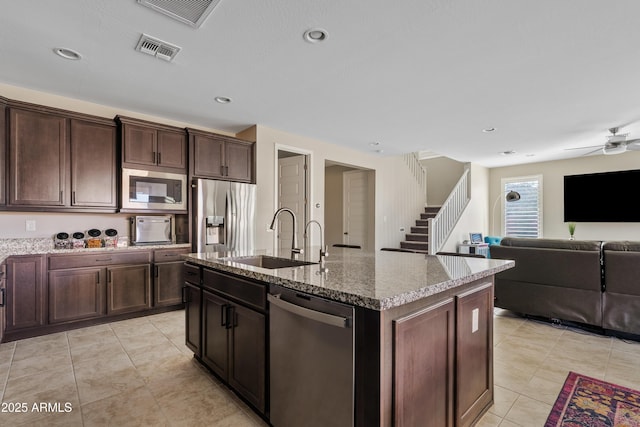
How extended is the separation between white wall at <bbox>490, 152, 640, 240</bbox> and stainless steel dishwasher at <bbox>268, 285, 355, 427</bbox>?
8.33 metres

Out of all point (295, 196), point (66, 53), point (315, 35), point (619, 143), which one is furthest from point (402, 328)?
point (619, 143)

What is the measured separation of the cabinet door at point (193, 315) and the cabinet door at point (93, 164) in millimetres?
2018

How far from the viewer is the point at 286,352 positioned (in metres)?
1.57

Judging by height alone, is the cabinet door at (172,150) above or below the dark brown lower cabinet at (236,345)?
above

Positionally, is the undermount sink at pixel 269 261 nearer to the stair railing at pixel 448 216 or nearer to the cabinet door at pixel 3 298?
the cabinet door at pixel 3 298

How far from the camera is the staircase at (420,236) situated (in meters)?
7.15

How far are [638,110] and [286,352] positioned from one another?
5.44 meters

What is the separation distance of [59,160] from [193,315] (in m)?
2.49

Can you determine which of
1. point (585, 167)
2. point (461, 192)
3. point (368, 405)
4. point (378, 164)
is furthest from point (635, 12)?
point (585, 167)

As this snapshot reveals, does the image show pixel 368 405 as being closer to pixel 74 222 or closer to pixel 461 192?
pixel 74 222

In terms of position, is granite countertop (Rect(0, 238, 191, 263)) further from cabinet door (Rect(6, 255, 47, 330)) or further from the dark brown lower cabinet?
the dark brown lower cabinet

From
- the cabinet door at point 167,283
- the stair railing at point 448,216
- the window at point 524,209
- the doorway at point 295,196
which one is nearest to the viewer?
the cabinet door at point 167,283

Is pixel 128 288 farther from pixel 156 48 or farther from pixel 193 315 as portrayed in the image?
pixel 156 48

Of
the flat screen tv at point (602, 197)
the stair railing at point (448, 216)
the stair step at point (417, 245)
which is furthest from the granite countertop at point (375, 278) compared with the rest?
the flat screen tv at point (602, 197)
